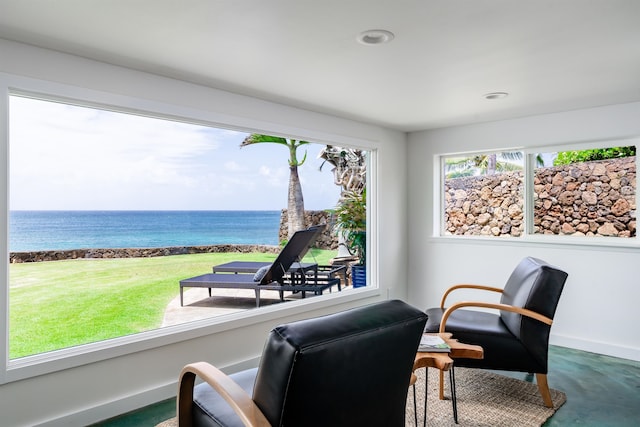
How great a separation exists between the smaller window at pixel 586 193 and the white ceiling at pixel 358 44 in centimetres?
71

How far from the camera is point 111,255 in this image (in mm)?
3428

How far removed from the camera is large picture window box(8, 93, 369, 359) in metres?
2.84

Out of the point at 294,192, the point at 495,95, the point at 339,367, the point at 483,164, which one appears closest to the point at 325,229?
the point at 294,192

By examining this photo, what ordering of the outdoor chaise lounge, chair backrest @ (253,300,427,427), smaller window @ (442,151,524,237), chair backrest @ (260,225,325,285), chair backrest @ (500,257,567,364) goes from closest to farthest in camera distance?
1. chair backrest @ (253,300,427,427)
2. chair backrest @ (500,257,567,364)
3. the outdoor chaise lounge
4. chair backrest @ (260,225,325,285)
5. smaller window @ (442,151,524,237)

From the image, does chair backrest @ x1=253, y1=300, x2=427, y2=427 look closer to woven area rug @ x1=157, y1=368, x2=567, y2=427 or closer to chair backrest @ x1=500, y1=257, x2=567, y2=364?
woven area rug @ x1=157, y1=368, x2=567, y2=427

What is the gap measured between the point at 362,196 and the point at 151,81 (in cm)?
290

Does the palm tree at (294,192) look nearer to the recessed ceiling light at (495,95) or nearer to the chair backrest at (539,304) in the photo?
the recessed ceiling light at (495,95)

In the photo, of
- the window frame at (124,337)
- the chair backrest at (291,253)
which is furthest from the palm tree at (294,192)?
the window frame at (124,337)

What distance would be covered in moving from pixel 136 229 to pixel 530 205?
13.0 feet

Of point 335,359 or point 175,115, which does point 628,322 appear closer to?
point 335,359

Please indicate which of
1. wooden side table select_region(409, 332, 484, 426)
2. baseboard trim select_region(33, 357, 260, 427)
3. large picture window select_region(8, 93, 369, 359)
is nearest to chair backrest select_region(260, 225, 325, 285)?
large picture window select_region(8, 93, 369, 359)

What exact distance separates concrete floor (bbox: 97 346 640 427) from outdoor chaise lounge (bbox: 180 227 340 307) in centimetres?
110

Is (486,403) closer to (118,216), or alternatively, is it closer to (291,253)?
(291,253)

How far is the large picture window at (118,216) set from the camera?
2844 millimetres
